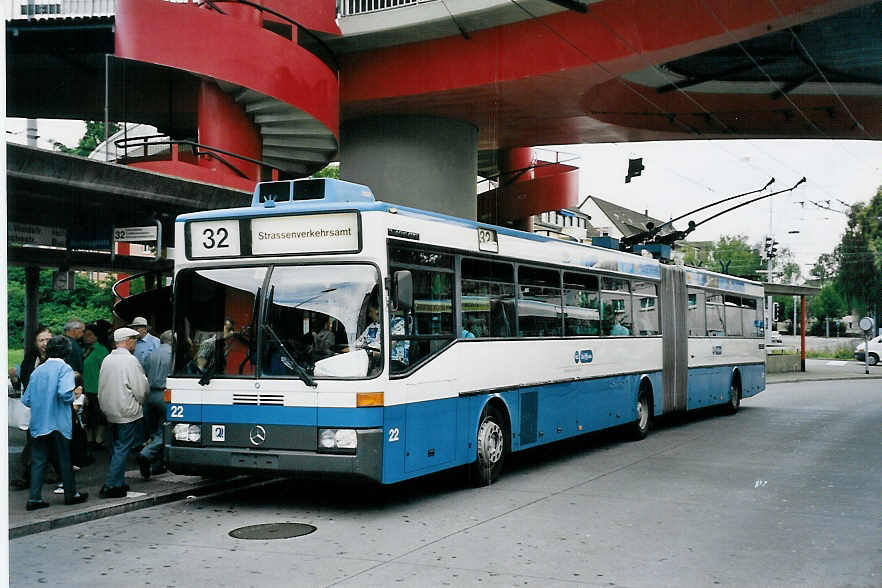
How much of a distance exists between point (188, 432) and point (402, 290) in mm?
2627

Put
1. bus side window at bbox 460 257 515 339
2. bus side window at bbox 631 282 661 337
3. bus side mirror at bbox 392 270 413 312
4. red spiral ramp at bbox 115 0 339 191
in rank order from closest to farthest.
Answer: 1. bus side mirror at bbox 392 270 413 312
2. bus side window at bbox 460 257 515 339
3. bus side window at bbox 631 282 661 337
4. red spiral ramp at bbox 115 0 339 191

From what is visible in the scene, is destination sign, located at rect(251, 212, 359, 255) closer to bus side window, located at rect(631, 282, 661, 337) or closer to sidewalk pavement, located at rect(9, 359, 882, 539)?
sidewalk pavement, located at rect(9, 359, 882, 539)

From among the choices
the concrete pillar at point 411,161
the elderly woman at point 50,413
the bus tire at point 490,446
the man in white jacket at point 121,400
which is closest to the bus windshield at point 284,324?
the man in white jacket at point 121,400

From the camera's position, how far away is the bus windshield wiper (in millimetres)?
9125

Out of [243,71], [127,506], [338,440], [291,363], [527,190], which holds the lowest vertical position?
[127,506]

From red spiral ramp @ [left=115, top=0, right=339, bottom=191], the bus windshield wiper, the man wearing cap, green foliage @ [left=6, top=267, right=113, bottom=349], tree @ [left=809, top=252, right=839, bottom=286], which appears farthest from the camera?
tree @ [left=809, top=252, right=839, bottom=286]

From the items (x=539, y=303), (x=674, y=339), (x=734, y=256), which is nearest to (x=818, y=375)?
(x=674, y=339)

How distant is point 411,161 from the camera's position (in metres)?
26.4

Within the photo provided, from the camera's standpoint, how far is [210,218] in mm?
10023

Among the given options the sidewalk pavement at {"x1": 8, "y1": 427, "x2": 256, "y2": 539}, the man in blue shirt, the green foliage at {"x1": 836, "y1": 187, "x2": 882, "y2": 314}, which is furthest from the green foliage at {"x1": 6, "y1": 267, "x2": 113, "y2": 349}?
the green foliage at {"x1": 836, "y1": 187, "x2": 882, "y2": 314}

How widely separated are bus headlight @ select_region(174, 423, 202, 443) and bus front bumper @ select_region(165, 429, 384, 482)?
8 centimetres

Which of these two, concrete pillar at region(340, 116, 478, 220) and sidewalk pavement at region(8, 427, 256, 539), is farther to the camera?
concrete pillar at region(340, 116, 478, 220)

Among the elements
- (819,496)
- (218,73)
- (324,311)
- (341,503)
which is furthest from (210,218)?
(218,73)

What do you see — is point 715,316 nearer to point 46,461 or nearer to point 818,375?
point 46,461
